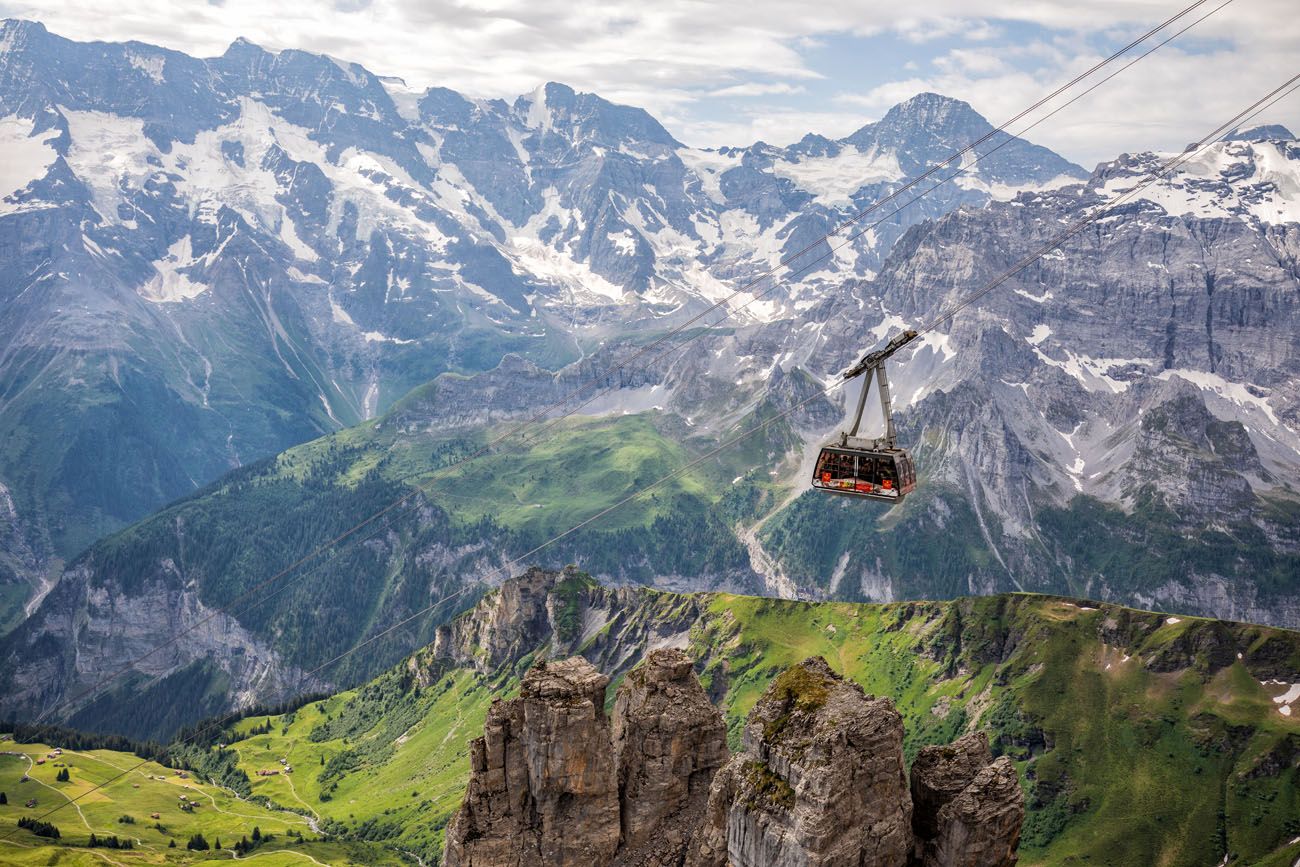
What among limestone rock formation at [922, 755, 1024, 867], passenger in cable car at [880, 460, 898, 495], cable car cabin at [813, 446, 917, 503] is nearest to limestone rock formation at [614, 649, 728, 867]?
cable car cabin at [813, 446, 917, 503]

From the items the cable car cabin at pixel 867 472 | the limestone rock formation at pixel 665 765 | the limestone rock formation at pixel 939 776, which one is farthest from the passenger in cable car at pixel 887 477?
the limestone rock formation at pixel 939 776

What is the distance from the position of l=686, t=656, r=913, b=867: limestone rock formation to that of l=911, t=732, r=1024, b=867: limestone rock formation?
164 cm

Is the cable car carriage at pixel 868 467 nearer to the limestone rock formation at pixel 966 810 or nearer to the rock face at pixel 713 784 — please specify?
the rock face at pixel 713 784

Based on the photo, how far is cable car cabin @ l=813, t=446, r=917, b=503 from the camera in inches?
2948

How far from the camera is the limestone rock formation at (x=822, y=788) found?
4912cm

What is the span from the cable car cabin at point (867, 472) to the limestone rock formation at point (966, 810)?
2284cm

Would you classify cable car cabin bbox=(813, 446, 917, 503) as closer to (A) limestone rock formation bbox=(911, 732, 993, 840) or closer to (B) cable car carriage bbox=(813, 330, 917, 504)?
(B) cable car carriage bbox=(813, 330, 917, 504)

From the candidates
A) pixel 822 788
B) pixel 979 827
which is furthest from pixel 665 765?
pixel 979 827

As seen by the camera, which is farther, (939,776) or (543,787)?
(543,787)

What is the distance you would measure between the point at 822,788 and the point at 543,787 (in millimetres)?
29135

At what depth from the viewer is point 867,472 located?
76.4 metres

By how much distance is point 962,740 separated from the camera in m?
55.6

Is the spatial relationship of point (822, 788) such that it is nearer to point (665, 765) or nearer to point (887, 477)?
point (665, 765)

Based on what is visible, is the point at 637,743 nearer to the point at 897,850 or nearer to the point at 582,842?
the point at 582,842
